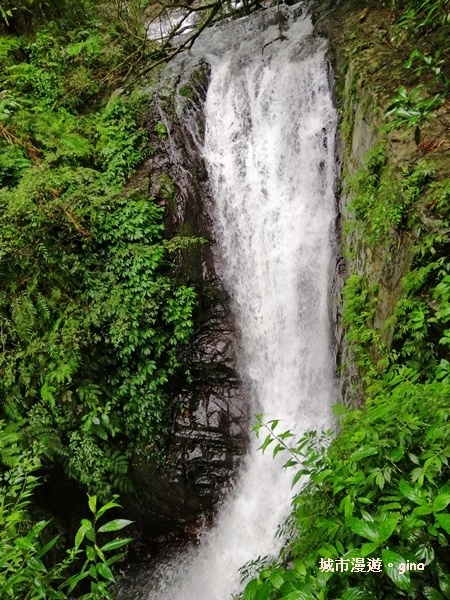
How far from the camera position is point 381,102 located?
446cm

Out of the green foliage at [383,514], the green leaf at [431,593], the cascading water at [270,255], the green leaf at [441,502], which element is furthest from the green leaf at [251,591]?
the cascading water at [270,255]

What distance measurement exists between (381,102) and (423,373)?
10.1ft

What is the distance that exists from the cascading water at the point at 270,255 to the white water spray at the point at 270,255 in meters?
0.02

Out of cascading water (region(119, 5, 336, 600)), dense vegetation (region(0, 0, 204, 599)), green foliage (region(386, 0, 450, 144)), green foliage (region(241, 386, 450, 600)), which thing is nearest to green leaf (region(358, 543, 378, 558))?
green foliage (region(241, 386, 450, 600))

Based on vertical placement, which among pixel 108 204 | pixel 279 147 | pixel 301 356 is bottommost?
pixel 301 356

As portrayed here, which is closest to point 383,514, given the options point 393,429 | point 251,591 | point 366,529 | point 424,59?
Answer: point 366,529

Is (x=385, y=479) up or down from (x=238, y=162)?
down

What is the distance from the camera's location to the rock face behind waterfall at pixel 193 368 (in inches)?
242

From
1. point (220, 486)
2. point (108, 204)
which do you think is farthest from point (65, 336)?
point (220, 486)

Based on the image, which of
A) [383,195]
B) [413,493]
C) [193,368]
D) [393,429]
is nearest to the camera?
[413,493]

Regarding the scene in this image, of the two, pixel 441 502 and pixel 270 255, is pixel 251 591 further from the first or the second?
pixel 270 255

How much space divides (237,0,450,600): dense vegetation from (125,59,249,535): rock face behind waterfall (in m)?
2.58

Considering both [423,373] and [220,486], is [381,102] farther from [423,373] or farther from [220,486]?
[220,486]

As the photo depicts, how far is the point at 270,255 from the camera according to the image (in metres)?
6.63
